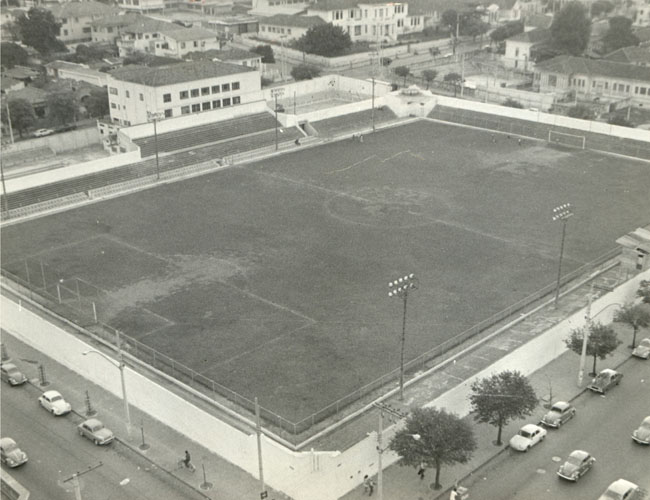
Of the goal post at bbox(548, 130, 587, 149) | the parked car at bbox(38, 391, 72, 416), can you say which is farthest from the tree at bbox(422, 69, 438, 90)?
the parked car at bbox(38, 391, 72, 416)

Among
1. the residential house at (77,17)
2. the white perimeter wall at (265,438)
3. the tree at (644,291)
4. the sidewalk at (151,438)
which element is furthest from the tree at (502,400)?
the residential house at (77,17)

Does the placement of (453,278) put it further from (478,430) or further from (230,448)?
(230,448)

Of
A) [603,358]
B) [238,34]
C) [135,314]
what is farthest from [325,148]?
[238,34]

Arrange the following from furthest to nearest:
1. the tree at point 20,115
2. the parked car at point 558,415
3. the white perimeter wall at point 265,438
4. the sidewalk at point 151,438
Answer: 1. the tree at point 20,115
2. the parked car at point 558,415
3. the sidewalk at point 151,438
4. the white perimeter wall at point 265,438

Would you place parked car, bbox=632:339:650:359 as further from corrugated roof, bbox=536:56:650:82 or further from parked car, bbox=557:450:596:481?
corrugated roof, bbox=536:56:650:82

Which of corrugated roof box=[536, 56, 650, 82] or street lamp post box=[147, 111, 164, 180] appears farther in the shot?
corrugated roof box=[536, 56, 650, 82]

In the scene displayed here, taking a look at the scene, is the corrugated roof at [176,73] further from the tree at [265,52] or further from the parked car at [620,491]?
the parked car at [620,491]

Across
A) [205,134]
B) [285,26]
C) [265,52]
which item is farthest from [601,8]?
[205,134]
